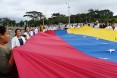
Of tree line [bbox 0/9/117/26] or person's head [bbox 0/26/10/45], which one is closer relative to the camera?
person's head [bbox 0/26/10/45]

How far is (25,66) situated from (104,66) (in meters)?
1.04

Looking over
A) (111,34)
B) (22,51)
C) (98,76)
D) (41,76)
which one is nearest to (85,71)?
(98,76)

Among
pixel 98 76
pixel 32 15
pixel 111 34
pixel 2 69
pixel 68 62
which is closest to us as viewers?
pixel 98 76

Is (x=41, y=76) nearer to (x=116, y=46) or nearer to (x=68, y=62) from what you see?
(x=68, y=62)

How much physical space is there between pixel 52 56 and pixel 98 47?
114 inches

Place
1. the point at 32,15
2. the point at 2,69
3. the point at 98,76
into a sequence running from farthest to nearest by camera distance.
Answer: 1. the point at 32,15
2. the point at 2,69
3. the point at 98,76

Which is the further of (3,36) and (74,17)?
(74,17)

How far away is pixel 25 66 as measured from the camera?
427 cm

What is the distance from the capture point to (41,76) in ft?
13.5

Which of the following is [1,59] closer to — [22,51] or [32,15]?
[22,51]

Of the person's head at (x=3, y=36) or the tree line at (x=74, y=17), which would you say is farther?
the tree line at (x=74, y=17)

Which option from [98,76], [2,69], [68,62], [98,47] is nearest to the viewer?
[98,76]

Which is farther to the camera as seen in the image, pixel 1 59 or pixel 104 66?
pixel 1 59

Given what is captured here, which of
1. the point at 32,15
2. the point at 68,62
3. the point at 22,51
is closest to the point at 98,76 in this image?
the point at 68,62
